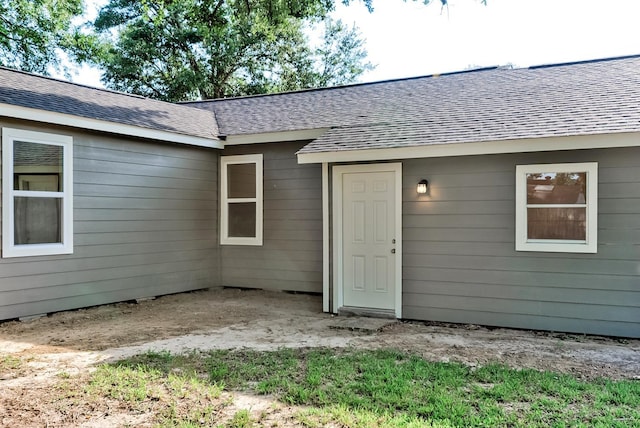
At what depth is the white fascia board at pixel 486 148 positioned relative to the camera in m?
5.44

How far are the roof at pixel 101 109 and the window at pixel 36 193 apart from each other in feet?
1.20

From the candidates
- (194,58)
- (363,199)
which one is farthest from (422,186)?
(194,58)

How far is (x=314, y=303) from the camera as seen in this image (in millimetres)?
8016

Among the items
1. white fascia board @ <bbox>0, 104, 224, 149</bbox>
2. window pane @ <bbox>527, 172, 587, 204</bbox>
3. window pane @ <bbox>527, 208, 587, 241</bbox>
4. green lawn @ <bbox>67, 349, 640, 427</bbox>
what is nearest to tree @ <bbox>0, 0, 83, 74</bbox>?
white fascia board @ <bbox>0, 104, 224, 149</bbox>

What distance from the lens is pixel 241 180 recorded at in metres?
9.30

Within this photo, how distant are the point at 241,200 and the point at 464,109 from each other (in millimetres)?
4164

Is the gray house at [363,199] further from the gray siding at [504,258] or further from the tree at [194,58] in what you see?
the tree at [194,58]

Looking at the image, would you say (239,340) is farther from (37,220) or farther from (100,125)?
(100,125)

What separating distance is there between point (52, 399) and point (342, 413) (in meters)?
2.09

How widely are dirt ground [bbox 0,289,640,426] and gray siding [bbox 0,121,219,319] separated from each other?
0.34 m

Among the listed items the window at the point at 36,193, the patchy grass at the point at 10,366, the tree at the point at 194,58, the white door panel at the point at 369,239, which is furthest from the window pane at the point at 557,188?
the tree at the point at 194,58

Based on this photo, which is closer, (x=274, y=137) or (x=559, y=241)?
(x=559, y=241)

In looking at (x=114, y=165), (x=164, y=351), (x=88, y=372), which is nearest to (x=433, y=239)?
(x=164, y=351)

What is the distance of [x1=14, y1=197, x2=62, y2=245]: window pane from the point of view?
6441mm
